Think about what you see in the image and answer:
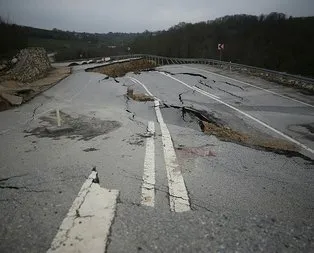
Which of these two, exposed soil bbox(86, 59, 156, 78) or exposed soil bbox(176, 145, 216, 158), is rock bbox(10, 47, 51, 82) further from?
exposed soil bbox(176, 145, 216, 158)

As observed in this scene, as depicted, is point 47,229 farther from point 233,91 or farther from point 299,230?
point 233,91

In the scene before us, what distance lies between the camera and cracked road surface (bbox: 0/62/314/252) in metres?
3.19

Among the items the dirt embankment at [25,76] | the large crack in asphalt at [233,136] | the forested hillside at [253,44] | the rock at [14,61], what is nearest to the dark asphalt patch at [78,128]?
the large crack in asphalt at [233,136]

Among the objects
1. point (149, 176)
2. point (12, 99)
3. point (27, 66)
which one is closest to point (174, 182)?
point (149, 176)

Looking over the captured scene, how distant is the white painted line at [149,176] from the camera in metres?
4.03

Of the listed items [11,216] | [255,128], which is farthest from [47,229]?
[255,128]

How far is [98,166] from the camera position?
5242mm

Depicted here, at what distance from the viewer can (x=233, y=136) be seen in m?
8.49

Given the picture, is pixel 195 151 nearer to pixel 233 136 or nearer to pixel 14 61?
pixel 233 136

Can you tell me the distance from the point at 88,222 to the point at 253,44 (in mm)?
75118

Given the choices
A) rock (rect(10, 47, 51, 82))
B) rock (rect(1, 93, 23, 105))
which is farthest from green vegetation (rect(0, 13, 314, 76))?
rock (rect(1, 93, 23, 105))

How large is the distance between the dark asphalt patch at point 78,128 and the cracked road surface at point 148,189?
0.03 meters

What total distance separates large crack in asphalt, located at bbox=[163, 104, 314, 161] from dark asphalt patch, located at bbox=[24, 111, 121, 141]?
2719mm

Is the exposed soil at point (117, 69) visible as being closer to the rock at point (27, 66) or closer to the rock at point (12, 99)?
the rock at point (27, 66)
